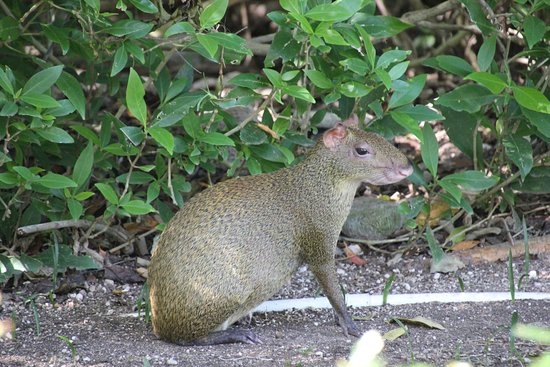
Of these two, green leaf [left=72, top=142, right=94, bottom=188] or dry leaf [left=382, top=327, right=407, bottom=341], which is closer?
dry leaf [left=382, top=327, right=407, bottom=341]

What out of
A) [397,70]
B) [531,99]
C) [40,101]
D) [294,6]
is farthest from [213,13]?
[531,99]

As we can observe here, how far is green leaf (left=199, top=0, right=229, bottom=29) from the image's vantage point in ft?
14.4

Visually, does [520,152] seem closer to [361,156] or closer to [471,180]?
[471,180]

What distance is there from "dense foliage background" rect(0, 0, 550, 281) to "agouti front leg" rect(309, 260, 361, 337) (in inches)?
25.9

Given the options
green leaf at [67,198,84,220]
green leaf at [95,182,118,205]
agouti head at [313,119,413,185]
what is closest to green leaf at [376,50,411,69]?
agouti head at [313,119,413,185]

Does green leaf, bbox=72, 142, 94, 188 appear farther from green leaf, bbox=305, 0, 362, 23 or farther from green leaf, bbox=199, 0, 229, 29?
green leaf, bbox=305, 0, 362, 23

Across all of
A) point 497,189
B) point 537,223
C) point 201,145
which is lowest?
point 537,223

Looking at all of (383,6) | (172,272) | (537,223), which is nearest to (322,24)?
(172,272)

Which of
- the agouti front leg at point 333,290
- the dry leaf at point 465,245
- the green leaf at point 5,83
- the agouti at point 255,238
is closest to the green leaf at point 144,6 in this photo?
the green leaf at point 5,83

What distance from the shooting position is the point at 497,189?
19.5 feet

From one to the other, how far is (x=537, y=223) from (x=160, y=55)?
9.03ft

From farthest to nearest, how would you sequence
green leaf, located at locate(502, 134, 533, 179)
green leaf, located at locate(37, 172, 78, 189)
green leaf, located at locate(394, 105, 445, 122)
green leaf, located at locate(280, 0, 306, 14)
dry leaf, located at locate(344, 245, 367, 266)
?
dry leaf, located at locate(344, 245, 367, 266), green leaf, located at locate(502, 134, 533, 179), green leaf, located at locate(394, 105, 445, 122), green leaf, located at locate(37, 172, 78, 189), green leaf, located at locate(280, 0, 306, 14)

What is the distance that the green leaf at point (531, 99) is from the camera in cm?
499

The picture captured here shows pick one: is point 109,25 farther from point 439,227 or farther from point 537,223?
point 537,223
